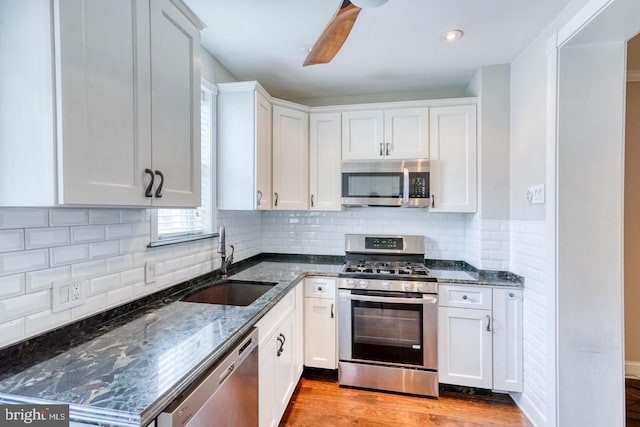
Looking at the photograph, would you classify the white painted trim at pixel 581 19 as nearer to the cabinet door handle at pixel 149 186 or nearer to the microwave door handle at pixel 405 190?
the microwave door handle at pixel 405 190

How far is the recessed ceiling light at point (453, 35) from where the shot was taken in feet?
6.20

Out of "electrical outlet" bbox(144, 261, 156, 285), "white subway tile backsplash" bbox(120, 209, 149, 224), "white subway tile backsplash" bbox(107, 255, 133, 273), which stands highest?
"white subway tile backsplash" bbox(120, 209, 149, 224)

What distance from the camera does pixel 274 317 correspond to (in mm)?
1734

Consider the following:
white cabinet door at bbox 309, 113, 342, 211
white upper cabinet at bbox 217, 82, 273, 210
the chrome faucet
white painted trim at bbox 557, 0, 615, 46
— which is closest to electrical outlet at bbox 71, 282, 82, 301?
the chrome faucet

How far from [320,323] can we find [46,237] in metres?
1.89

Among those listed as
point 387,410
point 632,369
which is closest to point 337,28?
point 387,410

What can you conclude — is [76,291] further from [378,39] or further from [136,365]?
[378,39]

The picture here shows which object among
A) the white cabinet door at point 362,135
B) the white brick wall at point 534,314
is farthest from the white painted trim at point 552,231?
the white cabinet door at point 362,135

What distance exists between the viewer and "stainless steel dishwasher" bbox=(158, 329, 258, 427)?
0.87 m

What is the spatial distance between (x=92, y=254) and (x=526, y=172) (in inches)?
104

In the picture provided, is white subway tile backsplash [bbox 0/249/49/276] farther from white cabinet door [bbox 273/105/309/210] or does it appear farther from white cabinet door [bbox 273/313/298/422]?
white cabinet door [bbox 273/105/309/210]

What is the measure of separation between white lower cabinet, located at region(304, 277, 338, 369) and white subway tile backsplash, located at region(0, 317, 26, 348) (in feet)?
5.67

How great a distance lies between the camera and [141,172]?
3.60ft

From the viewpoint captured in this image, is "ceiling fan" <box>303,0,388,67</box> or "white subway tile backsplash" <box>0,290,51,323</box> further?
"ceiling fan" <box>303,0,388,67</box>
